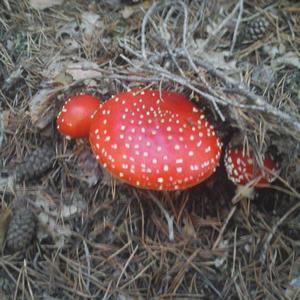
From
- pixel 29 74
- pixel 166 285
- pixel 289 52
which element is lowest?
pixel 166 285

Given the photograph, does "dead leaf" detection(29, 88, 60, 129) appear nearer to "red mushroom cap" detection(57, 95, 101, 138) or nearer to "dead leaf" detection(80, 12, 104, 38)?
"red mushroom cap" detection(57, 95, 101, 138)

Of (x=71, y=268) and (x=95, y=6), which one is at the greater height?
(x=95, y=6)

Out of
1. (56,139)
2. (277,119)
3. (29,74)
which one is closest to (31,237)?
(56,139)

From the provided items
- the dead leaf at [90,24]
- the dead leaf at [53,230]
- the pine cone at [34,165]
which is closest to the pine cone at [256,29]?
the dead leaf at [90,24]

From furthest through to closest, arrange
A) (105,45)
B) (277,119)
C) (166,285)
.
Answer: (105,45) < (166,285) < (277,119)

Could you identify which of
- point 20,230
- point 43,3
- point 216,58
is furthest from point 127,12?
point 20,230

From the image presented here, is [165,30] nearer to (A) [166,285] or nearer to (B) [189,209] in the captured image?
(B) [189,209]
